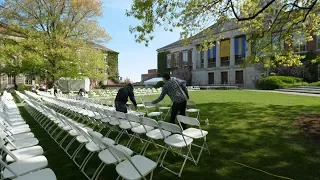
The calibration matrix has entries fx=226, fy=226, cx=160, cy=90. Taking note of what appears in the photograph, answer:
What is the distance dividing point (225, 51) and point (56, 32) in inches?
1160

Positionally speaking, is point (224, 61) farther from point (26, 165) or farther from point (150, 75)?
point (26, 165)

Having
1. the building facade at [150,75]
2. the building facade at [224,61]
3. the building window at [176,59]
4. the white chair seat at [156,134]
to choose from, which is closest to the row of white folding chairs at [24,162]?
the white chair seat at [156,134]

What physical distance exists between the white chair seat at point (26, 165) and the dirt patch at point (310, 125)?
5885 millimetres

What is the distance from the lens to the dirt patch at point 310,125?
19.0 ft

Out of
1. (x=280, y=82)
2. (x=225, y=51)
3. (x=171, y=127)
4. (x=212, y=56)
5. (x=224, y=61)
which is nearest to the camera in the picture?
(x=171, y=127)

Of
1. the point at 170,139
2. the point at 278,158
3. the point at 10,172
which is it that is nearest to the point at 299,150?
the point at 278,158

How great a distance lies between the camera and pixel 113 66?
5369cm

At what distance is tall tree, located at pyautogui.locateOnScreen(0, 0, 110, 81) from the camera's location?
20984 millimetres

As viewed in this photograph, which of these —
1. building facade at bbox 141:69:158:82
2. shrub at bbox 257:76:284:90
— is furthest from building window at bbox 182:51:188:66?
shrub at bbox 257:76:284:90

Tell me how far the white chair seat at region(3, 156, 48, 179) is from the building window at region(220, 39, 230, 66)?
4102cm

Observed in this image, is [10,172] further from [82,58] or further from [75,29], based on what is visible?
[75,29]

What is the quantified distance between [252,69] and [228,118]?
31027 mm

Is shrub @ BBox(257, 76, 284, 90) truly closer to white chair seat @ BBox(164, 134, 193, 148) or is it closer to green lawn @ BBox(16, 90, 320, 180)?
green lawn @ BBox(16, 90, 320, 180)

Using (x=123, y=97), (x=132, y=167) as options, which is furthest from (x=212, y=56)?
(x=132, y=167)
